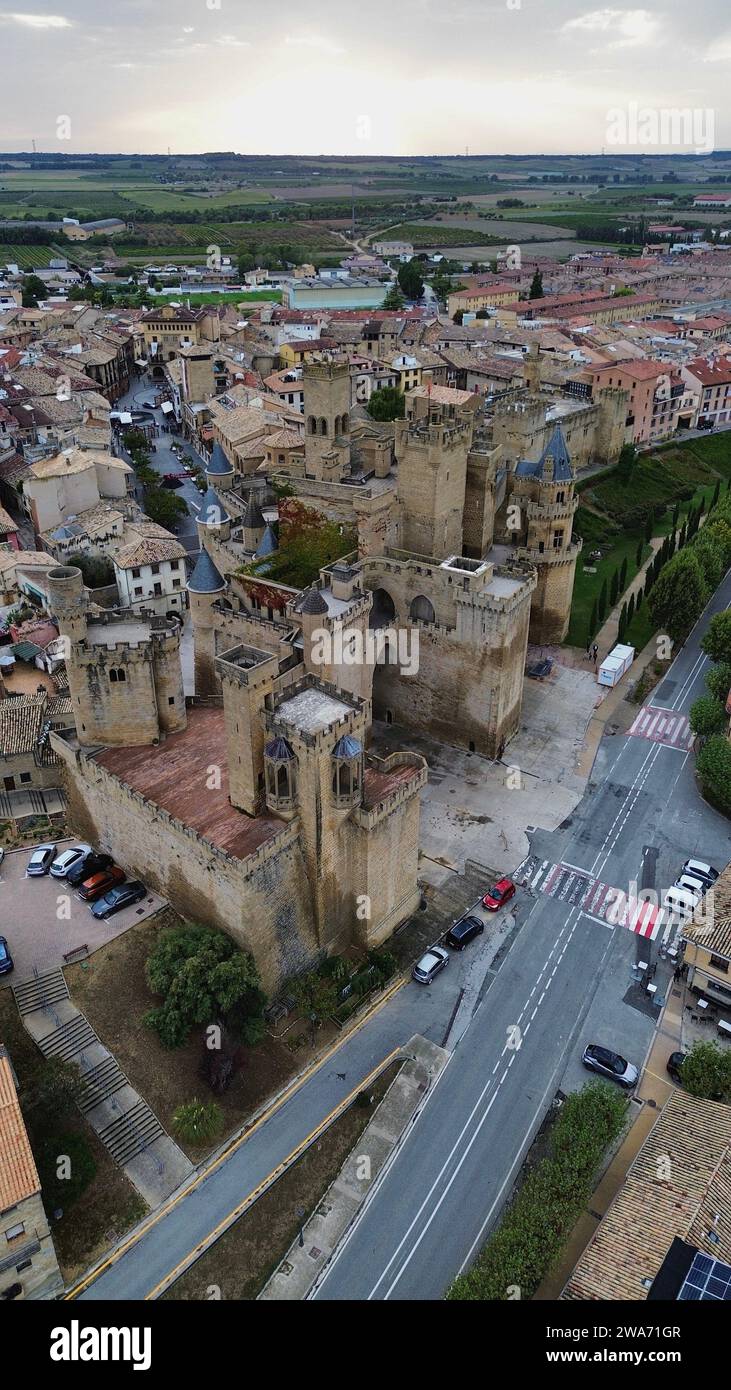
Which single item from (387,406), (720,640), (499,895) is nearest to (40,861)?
(499,895)

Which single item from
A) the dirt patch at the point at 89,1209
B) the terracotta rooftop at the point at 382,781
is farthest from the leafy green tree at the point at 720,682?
the dirt patch at the point at 89,1209

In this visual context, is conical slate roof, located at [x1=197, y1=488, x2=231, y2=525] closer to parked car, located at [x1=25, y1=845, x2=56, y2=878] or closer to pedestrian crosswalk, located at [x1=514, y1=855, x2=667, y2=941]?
parked car, located at [x1=25, y1=845, x2=56, y2=878]

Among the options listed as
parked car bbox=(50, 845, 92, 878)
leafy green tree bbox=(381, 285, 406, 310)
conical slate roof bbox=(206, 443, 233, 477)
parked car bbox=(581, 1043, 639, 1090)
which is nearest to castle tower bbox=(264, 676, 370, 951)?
parked car bbox=(581, 1043, 639, 1090)

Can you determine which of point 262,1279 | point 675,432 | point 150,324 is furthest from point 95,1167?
point 150,324

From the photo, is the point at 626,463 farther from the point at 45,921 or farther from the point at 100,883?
the point at 45,921

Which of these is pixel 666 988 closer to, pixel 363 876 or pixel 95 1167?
pixel 363 876

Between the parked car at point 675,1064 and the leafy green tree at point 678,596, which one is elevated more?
the leafy green tree at point 678,596

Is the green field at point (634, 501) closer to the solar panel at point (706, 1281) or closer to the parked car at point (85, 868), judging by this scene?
the parked car at point (85, 868)
